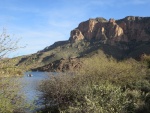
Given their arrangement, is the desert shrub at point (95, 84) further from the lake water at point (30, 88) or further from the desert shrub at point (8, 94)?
the desert shrub at point (8, 94)

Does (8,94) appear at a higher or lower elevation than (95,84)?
higher

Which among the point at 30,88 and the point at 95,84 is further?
the point at 30,88

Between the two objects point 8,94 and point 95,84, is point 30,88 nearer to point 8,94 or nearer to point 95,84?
point 95,84

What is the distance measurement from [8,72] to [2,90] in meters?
0.81

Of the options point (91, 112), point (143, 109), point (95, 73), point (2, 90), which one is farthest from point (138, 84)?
point (2, 90)

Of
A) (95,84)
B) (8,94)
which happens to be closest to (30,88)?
(95,84)

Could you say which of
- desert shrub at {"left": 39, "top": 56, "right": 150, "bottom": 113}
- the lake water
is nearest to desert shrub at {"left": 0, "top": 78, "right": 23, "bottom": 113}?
the lake water

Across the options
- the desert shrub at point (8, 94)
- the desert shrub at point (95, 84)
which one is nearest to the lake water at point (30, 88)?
the desert shrub at point (8, 94)

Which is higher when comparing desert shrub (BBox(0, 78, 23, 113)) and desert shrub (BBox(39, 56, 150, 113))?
desert shrub (BBox(0, 78, 23, 113))

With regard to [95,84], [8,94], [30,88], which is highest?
[8,94]

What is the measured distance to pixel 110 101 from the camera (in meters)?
13.2

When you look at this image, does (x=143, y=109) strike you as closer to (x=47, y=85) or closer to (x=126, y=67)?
(x=47, y=85)

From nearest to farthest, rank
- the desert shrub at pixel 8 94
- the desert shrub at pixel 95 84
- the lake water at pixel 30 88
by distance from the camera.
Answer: the desert shrub at pixel 8 94
the lake water at pixel 30 88
the desert shrub at pixel 95 84

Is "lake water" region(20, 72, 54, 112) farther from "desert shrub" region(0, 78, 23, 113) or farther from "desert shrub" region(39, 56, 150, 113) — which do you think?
"desert shrub" region(39, 56, 150, 113)
